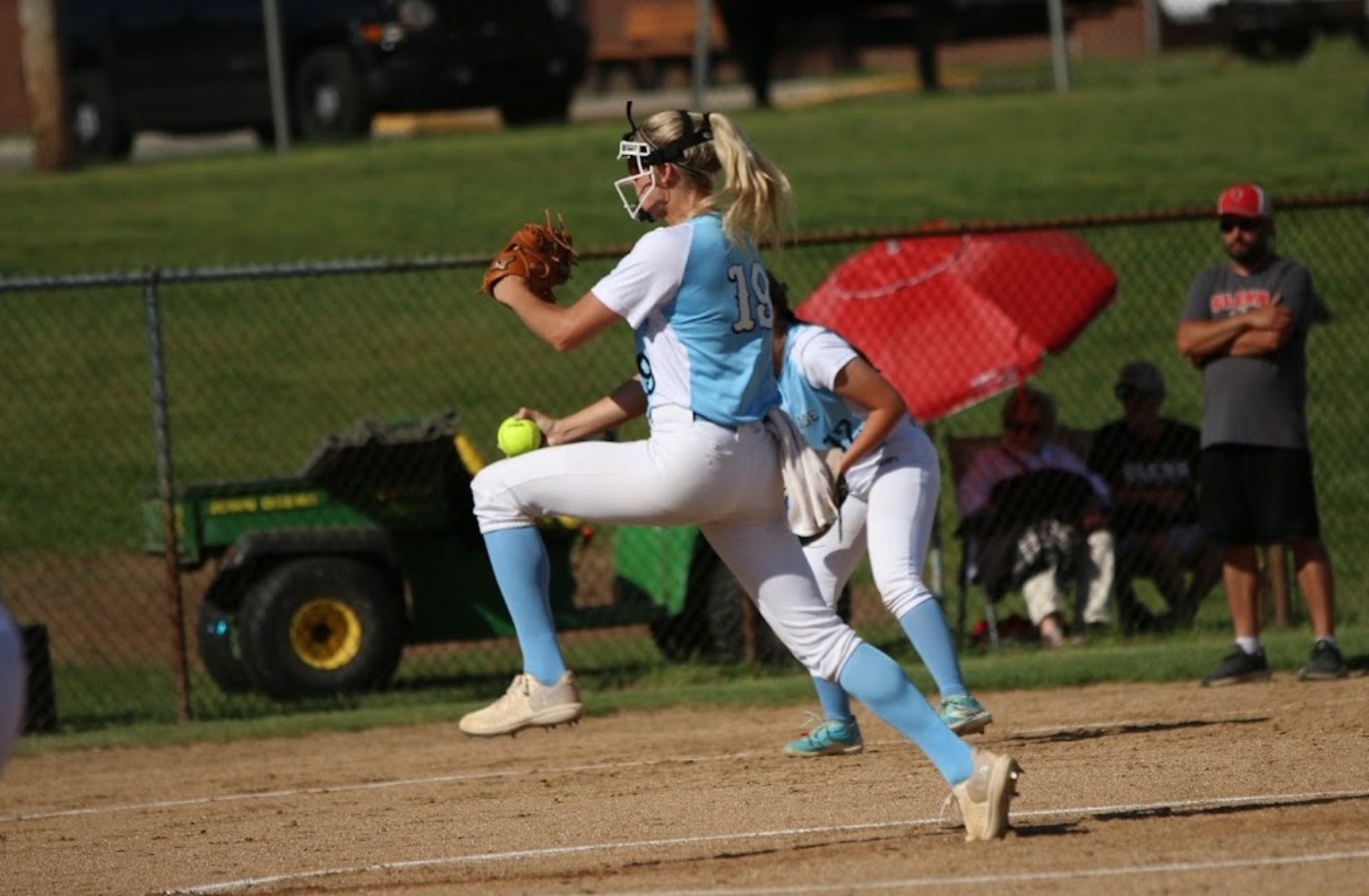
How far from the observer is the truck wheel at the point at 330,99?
21.9 metres

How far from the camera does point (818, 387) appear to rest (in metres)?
8.18

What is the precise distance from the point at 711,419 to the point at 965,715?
231 centimetres

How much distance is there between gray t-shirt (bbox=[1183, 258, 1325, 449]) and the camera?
9938mm

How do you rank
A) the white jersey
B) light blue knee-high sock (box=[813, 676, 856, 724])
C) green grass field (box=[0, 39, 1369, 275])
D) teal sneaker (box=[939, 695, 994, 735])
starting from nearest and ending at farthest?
the white jersey, teal sneaker (box=[939, 695, 994, 735]), light blue knee-high sock (box=[813, 676, 856, 724]), green grass field (box=[0, 39, 1369, 275])

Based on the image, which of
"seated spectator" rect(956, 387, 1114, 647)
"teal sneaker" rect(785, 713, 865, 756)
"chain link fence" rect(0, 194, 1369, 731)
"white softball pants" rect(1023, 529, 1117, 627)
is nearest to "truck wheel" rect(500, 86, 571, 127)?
"chain link fence" rect(0, 194, 1369, 731)

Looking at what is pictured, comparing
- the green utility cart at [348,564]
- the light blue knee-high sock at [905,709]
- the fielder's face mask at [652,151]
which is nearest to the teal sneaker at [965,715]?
the light blue knee-high sock at [905,709]

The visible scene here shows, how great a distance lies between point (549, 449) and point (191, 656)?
7.30 meters

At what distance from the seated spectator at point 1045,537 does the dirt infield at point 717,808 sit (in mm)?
1343

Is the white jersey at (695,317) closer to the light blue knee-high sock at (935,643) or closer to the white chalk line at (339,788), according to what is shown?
the light blue knee-high sock at (935,643)

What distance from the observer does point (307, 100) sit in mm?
22781

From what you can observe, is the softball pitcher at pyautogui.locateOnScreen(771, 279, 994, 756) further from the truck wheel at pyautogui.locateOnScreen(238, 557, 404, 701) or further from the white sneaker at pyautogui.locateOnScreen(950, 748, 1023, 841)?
the truck wheel at pyautogui.locateOnScreen(238, 557, 404, 701)

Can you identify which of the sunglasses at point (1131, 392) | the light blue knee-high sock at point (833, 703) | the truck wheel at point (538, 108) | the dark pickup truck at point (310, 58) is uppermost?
the dark pickup truck at point (310, 58)

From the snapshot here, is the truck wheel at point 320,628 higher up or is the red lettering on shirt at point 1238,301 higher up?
the red lettering on shirt at point 1238,301

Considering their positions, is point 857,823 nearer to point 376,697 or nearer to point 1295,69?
point 376,697
